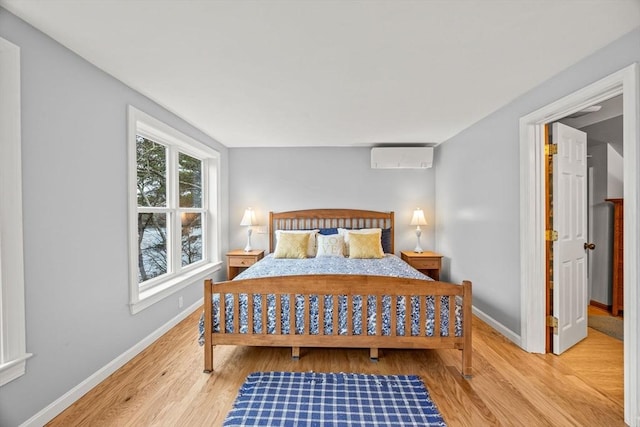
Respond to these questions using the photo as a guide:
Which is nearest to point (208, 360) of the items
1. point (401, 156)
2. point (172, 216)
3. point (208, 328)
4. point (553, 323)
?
point (208, 328)

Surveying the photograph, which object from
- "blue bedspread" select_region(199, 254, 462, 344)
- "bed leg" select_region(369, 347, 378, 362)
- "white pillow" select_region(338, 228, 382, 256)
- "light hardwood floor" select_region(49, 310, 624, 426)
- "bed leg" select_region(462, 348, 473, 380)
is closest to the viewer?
"light hardwood floor" select_region(49, 310, 624, 426)

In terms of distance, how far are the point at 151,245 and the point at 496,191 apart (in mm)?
3586

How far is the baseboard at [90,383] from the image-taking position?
1.63 meters

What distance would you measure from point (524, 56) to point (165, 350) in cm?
358

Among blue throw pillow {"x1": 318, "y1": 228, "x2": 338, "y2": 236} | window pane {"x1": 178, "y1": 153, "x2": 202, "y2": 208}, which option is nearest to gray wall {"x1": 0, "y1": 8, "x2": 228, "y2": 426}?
window pane {"x1": 178, "y1": 153, "x2": 202, "y2": 208}

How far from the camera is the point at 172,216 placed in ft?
10.9

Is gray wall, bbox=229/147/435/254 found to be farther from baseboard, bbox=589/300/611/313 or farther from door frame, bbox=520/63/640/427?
baseboard, bbox=589/300/611/313

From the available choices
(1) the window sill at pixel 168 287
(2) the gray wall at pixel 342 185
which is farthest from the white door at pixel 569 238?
(1) the window sill at pixel 168 287

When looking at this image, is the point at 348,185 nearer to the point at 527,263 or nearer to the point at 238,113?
the point at 238,113

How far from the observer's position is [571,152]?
8.27ft

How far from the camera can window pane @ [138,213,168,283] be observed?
282 cm

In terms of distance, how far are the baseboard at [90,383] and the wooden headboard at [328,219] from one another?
2045 millimetres

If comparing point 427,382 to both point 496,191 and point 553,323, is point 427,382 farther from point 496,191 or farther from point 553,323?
point 496,191

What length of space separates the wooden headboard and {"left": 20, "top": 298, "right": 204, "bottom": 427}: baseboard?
6.71 feet
